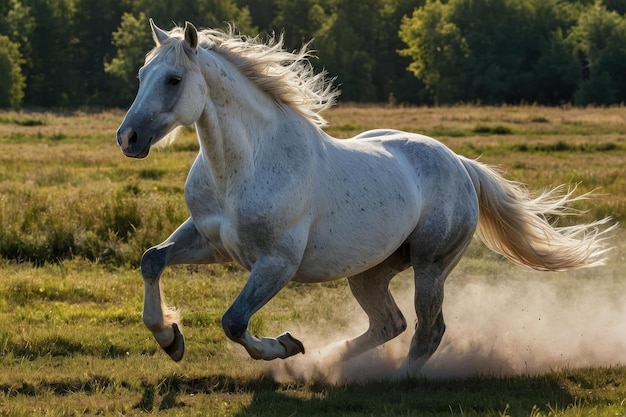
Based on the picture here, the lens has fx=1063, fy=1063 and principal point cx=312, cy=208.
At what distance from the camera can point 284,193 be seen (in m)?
6.31

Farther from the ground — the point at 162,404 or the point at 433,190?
the point at 433,190

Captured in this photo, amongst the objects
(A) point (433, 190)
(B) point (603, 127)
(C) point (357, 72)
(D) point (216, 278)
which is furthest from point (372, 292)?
(C) point (357, 72)

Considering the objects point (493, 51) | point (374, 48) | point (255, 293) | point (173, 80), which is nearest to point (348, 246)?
point (255, 293)

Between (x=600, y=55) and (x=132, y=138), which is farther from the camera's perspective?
(x=600, y=55)

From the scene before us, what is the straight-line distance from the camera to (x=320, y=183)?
6.62 metres

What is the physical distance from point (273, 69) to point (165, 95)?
3.59ft

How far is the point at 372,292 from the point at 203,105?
87.1 inches

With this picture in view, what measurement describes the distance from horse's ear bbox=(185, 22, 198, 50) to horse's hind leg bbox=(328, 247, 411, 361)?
2380 mm

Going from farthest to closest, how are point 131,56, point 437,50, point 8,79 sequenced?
point 437,50 < point 131,56 < point 8,79

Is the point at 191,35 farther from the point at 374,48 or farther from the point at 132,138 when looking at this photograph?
the point at 374,48

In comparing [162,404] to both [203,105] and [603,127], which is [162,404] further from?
[603,127]

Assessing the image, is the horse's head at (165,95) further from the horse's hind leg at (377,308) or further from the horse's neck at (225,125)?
the horse's hind leg at (377,308)

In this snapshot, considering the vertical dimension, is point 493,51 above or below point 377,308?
above

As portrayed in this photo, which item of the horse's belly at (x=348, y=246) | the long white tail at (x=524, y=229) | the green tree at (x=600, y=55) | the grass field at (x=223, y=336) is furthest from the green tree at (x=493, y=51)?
the horse's belly at (x=348, y=246)
